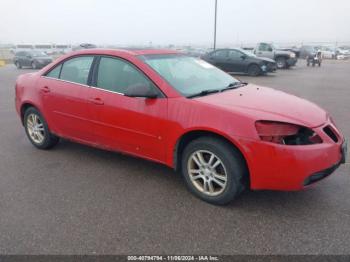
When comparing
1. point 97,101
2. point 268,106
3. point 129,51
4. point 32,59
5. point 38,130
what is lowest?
point 32,59

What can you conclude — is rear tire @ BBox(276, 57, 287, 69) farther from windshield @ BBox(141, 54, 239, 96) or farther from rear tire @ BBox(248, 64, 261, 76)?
windshield @ BBox(141, 54, 239, 96)

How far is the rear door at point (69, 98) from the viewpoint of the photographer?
4.50 m

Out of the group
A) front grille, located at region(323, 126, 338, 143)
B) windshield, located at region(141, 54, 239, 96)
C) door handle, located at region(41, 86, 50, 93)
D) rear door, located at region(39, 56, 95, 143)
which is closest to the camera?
front grille, located at region(323, 126, 338, 143)

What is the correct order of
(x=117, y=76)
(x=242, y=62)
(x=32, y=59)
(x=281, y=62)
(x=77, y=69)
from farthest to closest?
(x=32, y=59) → (x=281, y=62) → (x=242, y=62) → (x=77, y=69) → (x=117, y=76)

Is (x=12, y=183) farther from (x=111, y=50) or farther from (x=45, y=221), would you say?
(x=111, y=50)

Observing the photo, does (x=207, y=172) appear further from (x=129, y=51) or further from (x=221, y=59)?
(x=221, y=59)

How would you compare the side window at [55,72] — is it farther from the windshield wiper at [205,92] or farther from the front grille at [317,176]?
the front grille at [317,176]

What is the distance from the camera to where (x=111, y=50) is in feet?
14.6

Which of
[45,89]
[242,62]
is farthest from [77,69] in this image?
[242,62]

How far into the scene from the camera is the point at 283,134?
3191 millimetres

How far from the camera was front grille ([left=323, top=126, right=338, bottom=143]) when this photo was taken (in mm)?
3414

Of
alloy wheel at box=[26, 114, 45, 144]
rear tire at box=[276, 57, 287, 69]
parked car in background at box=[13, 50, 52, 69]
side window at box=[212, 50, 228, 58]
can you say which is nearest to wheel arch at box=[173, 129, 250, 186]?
alloy wheel at box=[26, 114, 45, 144]

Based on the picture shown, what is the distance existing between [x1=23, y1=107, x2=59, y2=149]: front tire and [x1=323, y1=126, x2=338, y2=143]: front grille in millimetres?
3751

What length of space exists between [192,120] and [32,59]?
25640 millimetres
